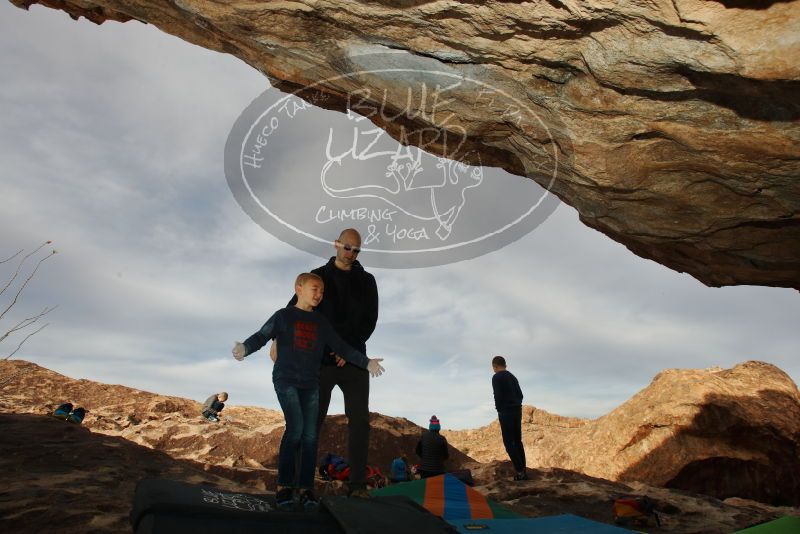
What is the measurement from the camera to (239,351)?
4180 mm

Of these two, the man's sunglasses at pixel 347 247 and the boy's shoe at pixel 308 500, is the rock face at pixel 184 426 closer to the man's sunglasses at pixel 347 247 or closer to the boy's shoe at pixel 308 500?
the boy's shoe at pixel 308 500

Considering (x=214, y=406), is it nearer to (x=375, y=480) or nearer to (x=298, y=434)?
(x=375, y=480)

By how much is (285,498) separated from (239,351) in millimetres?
1166

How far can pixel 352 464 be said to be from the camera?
472cm

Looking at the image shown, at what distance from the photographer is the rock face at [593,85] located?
3172 millimetres

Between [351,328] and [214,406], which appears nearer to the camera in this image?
[351,328]

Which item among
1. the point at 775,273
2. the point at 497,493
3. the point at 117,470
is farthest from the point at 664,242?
the point at 117,470

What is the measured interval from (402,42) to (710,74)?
216cm

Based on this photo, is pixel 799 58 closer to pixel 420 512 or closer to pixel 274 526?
pixel 420 512

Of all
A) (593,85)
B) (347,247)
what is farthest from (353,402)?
(593,85)

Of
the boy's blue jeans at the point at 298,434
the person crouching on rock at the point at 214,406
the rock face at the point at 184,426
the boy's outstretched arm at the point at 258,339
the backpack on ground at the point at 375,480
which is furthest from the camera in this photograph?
the person crouching on rock at the point at 214,406

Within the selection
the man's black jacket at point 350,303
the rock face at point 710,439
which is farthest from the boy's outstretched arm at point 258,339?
the rock face at point 710,439

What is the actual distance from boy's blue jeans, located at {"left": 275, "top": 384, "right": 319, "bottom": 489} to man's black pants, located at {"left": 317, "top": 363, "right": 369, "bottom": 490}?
49 centimetres

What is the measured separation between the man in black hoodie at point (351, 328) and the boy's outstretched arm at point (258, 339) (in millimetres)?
353
